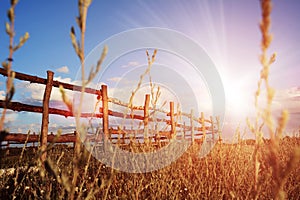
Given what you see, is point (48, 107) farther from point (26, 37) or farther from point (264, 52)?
point (264, 52)

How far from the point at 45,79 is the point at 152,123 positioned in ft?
10.9

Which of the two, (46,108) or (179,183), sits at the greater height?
(46,108)

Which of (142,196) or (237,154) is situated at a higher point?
(237,154)

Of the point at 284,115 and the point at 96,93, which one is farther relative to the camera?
the point at 96,93

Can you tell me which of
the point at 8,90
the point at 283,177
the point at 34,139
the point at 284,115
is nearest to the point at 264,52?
the point at 284,115

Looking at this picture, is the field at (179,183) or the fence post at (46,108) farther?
the fence post at (46,108)

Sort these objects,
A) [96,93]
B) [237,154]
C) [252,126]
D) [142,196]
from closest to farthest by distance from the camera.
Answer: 1. [252,126]
2. [142,196]
3. [237,154]
4. [96,93]

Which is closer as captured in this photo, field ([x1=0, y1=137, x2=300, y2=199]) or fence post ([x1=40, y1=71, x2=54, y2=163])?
field ([x1=0, y1=137, x2=300, y2=199])

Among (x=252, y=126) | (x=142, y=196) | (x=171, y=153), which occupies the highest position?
(x=252, y=126)

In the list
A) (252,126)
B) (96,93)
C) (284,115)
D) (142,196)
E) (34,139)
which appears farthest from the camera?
(96,93)

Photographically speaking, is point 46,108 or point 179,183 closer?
point 179,183

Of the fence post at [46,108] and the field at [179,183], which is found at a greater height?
the fence post at [46,108]

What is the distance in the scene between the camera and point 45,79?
5.44m

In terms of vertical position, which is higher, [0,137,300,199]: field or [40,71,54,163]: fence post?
[40,71,54,163]: fence post
